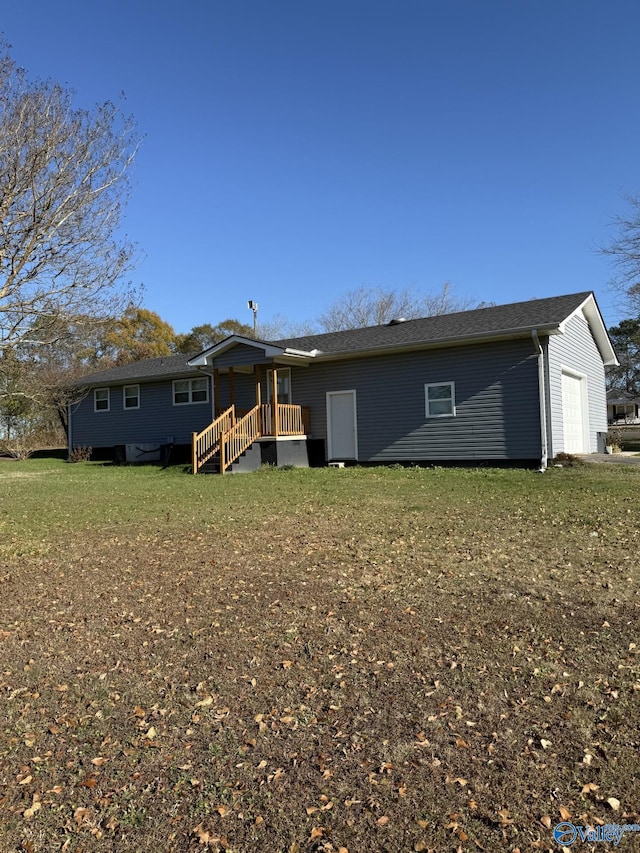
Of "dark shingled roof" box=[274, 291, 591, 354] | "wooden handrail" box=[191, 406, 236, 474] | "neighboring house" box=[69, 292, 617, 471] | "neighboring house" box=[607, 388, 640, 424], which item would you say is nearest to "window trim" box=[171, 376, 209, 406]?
"neighboring house" box=[69, 292, 617, 471]

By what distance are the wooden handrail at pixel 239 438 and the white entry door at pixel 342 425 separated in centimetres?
215

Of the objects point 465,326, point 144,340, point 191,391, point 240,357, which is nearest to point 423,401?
point 465,326

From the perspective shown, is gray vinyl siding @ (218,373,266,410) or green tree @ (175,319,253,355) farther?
green tree @ (175,319,253,355)

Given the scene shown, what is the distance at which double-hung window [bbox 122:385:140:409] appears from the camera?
21.9 metres

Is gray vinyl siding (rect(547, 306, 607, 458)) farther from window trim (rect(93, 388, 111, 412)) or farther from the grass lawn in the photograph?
window trim (rect(93, 388, 111, 412))

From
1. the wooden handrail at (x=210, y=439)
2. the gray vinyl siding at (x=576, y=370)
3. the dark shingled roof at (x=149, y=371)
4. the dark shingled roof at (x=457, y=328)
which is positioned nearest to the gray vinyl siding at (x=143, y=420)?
the dark shingled roof at (x=149, y=371)

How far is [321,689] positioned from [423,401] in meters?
12.4

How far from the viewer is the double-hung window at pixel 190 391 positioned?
2017cm

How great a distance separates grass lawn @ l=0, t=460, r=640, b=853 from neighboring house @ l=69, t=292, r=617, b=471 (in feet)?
23.7

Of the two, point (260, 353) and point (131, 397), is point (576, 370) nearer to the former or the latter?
point (260, 353)

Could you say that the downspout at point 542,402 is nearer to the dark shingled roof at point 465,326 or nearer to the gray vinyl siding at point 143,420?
the dark shingled roof at point 465,326

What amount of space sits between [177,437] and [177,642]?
56.0 feet

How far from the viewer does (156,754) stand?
279cm

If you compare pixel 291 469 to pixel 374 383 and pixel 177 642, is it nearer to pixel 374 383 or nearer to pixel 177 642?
pixel 374 383
